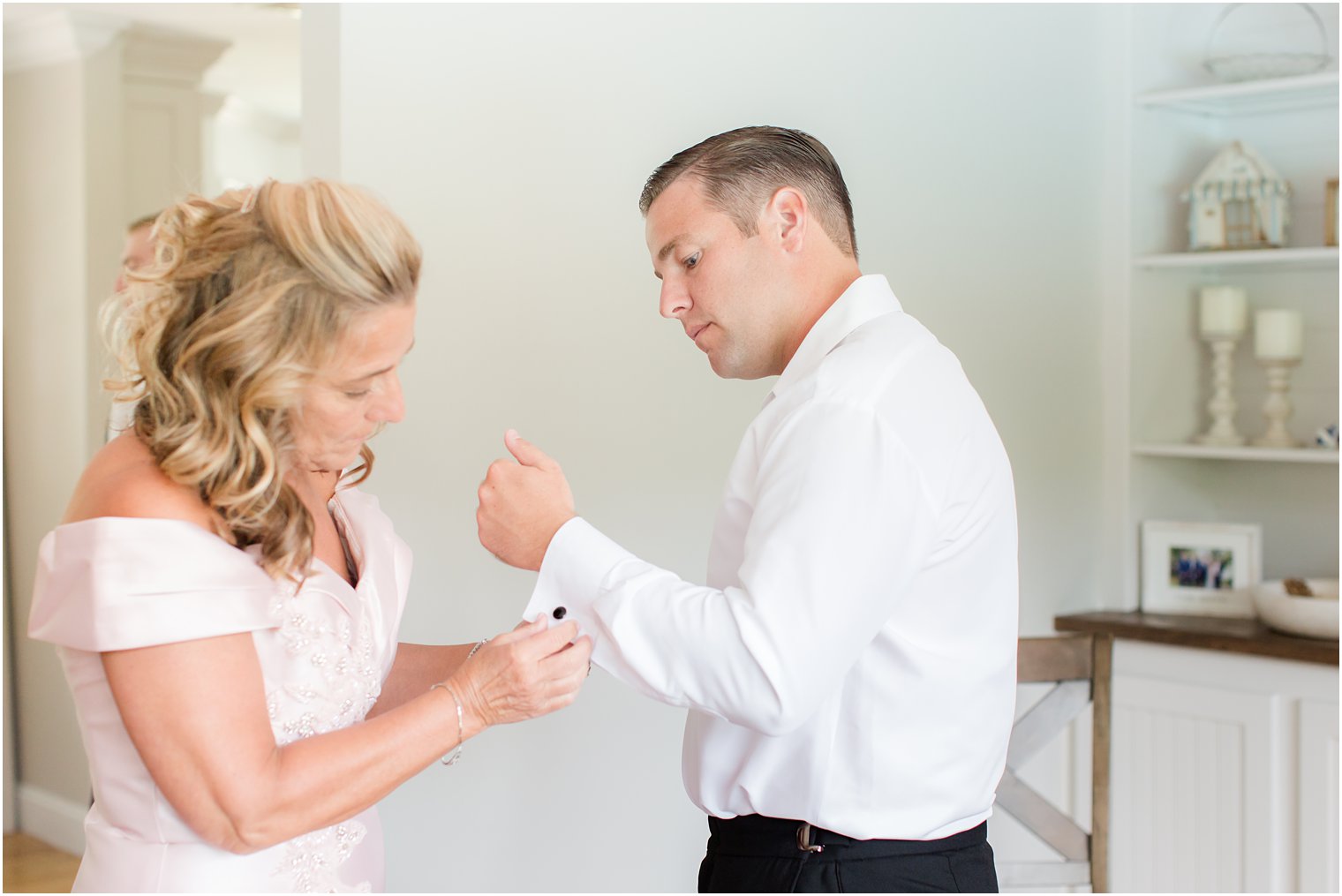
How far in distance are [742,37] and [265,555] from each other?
1.69 m

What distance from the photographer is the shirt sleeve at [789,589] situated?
1.33m

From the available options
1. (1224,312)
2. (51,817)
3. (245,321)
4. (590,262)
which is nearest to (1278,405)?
(1224,312)

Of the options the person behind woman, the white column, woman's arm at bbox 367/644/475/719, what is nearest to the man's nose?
the person behind woman

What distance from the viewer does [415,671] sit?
5.59 feet

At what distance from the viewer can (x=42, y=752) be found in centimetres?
435

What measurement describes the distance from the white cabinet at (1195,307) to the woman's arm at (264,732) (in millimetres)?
2379

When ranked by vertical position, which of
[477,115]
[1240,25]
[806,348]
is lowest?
[806,348]

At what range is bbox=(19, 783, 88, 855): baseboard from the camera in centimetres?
422

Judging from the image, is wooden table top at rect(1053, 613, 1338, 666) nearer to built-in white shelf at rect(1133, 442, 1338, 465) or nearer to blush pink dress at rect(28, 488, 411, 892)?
built-in white shelf at rect(1133, 442, 1338, 465)

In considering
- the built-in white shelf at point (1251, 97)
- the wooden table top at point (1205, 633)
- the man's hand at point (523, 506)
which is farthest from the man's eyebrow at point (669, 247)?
the built-in white shelf at point (1251, 97)

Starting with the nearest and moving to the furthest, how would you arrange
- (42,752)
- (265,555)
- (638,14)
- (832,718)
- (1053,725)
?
(265,555)
(832,718)
(638,14)
(1053,725)
(42,752)

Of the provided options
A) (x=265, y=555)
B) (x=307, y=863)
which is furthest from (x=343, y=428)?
(x=307, y=863)

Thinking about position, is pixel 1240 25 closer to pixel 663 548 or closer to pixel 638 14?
pixel 638 14

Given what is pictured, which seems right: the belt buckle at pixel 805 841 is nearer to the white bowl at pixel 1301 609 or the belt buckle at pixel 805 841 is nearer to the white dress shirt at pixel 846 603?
the white dress shirt at pixel 846 603
